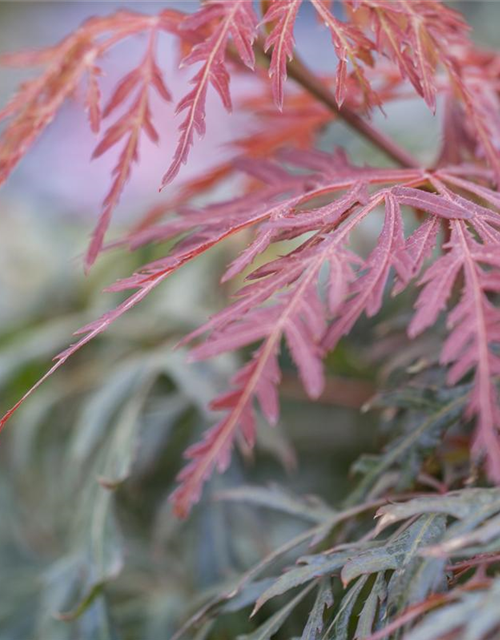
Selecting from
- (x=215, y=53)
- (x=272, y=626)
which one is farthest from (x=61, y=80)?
(x=272, y=626)

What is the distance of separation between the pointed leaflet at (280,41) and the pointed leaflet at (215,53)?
17 millimetres

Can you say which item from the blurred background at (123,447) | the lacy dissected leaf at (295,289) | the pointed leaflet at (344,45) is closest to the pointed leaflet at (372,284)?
the lacy dissected leaf at (295,289)

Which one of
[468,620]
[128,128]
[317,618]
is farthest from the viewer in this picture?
[128,128]

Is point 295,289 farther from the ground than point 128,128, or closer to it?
closer to it

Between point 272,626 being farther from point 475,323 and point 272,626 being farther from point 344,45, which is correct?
point 344,45

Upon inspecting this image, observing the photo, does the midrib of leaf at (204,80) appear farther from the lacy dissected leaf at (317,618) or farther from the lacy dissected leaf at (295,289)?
the lacy dissected leaf at (317,618)

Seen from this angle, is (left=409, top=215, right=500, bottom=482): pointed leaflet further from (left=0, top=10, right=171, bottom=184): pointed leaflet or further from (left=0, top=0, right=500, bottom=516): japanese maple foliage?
(left=0, top=10, right=171, bottom=184): pointed leaflet

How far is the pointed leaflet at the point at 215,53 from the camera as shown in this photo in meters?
0.49

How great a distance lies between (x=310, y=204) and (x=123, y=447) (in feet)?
0.98

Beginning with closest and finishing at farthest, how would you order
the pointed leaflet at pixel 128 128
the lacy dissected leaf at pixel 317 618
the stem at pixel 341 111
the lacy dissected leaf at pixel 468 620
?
the lacy dissected leaf at pixel 468 620 → the lacy dissected leaf at pixel 317 618 → the pointed leaflet at pixel 128 128 → the stem at pixel 341 111

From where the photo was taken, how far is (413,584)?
0.41 m

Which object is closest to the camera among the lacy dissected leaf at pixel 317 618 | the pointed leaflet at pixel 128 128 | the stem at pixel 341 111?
the lacy dissected leaf at pixel 317 618

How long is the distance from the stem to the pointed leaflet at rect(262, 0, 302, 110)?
0.18 m

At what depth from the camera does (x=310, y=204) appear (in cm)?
77
